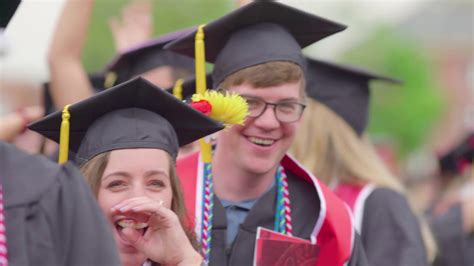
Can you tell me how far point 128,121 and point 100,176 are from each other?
0.78 feet

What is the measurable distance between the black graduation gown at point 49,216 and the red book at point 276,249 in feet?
5.48

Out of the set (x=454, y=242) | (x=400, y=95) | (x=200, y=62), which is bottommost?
(x=400, y=95)

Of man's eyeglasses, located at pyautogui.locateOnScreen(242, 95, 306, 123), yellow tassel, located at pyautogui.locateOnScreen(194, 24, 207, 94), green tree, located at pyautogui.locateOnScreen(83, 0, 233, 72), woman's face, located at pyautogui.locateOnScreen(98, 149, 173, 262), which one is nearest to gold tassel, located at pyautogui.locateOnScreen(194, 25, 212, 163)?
yellow tassel, located at pyautogui.locateOnScreen(194, 24, 207, 94)

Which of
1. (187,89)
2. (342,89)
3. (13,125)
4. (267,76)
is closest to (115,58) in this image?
(13,125)

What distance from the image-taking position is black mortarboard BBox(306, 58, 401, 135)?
612 centimetres

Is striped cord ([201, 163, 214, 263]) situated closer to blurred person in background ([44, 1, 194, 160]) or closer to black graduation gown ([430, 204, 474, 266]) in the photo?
blurred person in background ([44, 1, 194, 160])

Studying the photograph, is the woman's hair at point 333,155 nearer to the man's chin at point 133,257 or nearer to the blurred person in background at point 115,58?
the blurred person in background at point 115,58

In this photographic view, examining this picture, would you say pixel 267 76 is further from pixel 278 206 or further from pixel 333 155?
pixel 333 155

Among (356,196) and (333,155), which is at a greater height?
(333,155)

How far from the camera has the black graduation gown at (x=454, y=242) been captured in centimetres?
748

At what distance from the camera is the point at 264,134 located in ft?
15.1

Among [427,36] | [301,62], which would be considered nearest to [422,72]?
[427,36]

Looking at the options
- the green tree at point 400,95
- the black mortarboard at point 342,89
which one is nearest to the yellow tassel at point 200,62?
the black mortarboard at point 342,89

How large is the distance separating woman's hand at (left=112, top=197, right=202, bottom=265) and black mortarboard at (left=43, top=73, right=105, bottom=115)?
9.10ft
